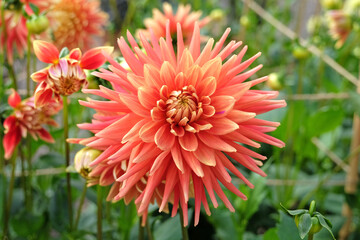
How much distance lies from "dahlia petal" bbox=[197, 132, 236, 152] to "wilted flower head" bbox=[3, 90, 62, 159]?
10.5 inches

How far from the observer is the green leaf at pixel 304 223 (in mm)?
470

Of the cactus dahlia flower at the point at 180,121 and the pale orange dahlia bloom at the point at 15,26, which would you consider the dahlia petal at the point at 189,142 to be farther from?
the pale orange dahlia bloom at the point at 15,26

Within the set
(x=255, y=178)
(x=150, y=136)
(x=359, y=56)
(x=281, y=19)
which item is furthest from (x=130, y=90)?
(x=281, y=19)

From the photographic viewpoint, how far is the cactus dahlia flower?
487 millimetres

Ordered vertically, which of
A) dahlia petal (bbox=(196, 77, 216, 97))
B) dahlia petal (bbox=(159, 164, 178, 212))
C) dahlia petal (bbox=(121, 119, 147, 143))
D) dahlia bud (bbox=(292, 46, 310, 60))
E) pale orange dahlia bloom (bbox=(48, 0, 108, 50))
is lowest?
dahlia petal (bbox=(159, 164, 178, 212))

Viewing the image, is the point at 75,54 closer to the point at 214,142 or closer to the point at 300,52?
the point at 214,142

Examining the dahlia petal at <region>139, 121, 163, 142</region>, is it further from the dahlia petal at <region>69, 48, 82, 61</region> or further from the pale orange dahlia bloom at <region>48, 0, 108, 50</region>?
the pale orange dahlia bloom at <region>48, 0, 108, 50</region>

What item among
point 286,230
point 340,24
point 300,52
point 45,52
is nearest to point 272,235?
point 286,230

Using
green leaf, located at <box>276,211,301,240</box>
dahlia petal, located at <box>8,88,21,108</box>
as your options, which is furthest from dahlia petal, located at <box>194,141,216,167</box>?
dahlia petal, located at <box>8,88,21,108</box>

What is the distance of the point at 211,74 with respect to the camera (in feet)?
1.66

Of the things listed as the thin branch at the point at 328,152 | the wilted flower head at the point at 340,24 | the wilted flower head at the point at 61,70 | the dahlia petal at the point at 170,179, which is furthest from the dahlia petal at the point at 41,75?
the wilted flower head at the point at 340,24

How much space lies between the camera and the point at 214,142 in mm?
498

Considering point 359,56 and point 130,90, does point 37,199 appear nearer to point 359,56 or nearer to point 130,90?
point 130,90

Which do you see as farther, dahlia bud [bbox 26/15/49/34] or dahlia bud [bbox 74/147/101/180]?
dahlia bud [bbox 26/15/49/34]
